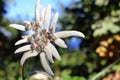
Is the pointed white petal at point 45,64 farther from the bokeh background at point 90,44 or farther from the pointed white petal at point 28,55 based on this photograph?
the bokeh background at point 90,44

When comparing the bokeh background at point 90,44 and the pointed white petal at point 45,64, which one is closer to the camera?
the pointed white petal at point 45,64

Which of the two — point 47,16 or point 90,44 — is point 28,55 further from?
point 90,44

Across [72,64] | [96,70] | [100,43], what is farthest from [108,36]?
[72,64]

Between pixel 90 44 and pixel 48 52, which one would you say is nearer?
pixel 48 52

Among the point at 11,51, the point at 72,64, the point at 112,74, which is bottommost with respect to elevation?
the point at 112,74

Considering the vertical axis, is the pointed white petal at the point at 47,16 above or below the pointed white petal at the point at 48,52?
above

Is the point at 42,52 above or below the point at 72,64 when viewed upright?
below

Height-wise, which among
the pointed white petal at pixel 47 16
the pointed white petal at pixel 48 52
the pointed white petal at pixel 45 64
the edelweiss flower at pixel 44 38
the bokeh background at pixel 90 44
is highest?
the bokeh background at pixel 90 44

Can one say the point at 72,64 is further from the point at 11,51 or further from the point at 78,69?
the point at 11,51

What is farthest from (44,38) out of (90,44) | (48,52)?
(90,44)

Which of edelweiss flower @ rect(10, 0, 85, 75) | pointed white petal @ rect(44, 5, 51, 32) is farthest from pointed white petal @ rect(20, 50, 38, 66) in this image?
pointed white petal @ rect(44, 5, 51, 32)

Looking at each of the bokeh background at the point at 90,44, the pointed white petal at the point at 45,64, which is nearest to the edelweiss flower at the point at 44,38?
the pointed white petal at the point at 45,64
